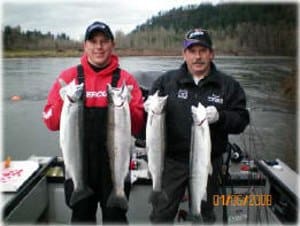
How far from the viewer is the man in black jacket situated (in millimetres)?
2762

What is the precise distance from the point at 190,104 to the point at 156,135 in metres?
0.38

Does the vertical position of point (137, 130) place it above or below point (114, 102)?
below

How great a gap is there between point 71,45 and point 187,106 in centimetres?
605

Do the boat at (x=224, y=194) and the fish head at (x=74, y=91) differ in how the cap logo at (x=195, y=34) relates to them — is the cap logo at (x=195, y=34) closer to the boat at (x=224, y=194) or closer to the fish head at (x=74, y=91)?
the fish head at (x=74, y=91)

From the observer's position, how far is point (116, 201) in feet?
8.61

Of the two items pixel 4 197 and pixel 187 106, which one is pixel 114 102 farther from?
pixel 4 197

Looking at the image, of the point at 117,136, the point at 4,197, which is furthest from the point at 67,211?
the point at 117,136

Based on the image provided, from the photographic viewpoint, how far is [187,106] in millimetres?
2779

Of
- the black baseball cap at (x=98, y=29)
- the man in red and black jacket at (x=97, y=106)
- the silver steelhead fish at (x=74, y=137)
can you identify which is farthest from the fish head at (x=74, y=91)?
the black baseball cap at (x=98, y=29)

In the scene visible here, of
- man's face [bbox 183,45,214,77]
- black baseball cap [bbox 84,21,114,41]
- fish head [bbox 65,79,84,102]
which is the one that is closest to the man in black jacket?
man's face [bbox 183,45,214,77]

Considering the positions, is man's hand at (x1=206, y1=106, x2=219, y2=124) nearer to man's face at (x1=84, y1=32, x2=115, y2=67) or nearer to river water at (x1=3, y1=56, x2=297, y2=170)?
man's face at (x1=84, y1=32, x2=115, y2=67)

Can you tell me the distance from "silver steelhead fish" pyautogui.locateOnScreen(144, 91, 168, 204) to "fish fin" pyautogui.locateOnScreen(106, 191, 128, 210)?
0.23 m

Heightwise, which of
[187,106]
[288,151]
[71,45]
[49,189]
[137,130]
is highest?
[71,45]

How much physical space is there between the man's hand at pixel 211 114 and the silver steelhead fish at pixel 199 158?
3 cm
